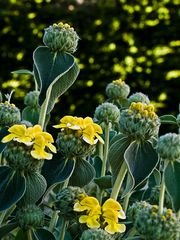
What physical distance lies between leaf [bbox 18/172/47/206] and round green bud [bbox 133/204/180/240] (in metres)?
0.21

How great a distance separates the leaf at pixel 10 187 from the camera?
1.20 metres

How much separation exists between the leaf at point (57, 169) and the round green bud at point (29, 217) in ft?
0.19

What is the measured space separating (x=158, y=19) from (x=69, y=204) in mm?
3077

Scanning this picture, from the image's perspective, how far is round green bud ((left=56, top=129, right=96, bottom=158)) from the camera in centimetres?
128

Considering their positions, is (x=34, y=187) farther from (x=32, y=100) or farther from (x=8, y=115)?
(x=32, y=100)

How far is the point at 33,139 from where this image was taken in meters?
1.25

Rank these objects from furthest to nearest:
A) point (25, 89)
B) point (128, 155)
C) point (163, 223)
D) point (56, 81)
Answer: point (25, 89), point (56, 81), point (128, 155), point (163, 223)

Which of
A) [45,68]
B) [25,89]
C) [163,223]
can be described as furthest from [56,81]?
[25,89]

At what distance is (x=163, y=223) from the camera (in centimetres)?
108

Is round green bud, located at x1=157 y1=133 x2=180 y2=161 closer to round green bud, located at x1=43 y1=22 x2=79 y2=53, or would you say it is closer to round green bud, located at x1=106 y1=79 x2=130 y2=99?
round green bud, located at x1=43 y1=22 x2=79 y2=53

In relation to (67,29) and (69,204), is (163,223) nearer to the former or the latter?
(69,204)

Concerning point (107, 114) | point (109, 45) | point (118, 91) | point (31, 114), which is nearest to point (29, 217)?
point (107, 114)

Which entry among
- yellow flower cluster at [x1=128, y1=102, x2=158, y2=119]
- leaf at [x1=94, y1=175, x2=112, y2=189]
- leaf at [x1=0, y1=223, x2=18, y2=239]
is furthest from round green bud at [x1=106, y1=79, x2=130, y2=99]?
leaf at [x1=0, y1=223, x2=18, y2=239]

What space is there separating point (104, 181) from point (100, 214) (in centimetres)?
20
